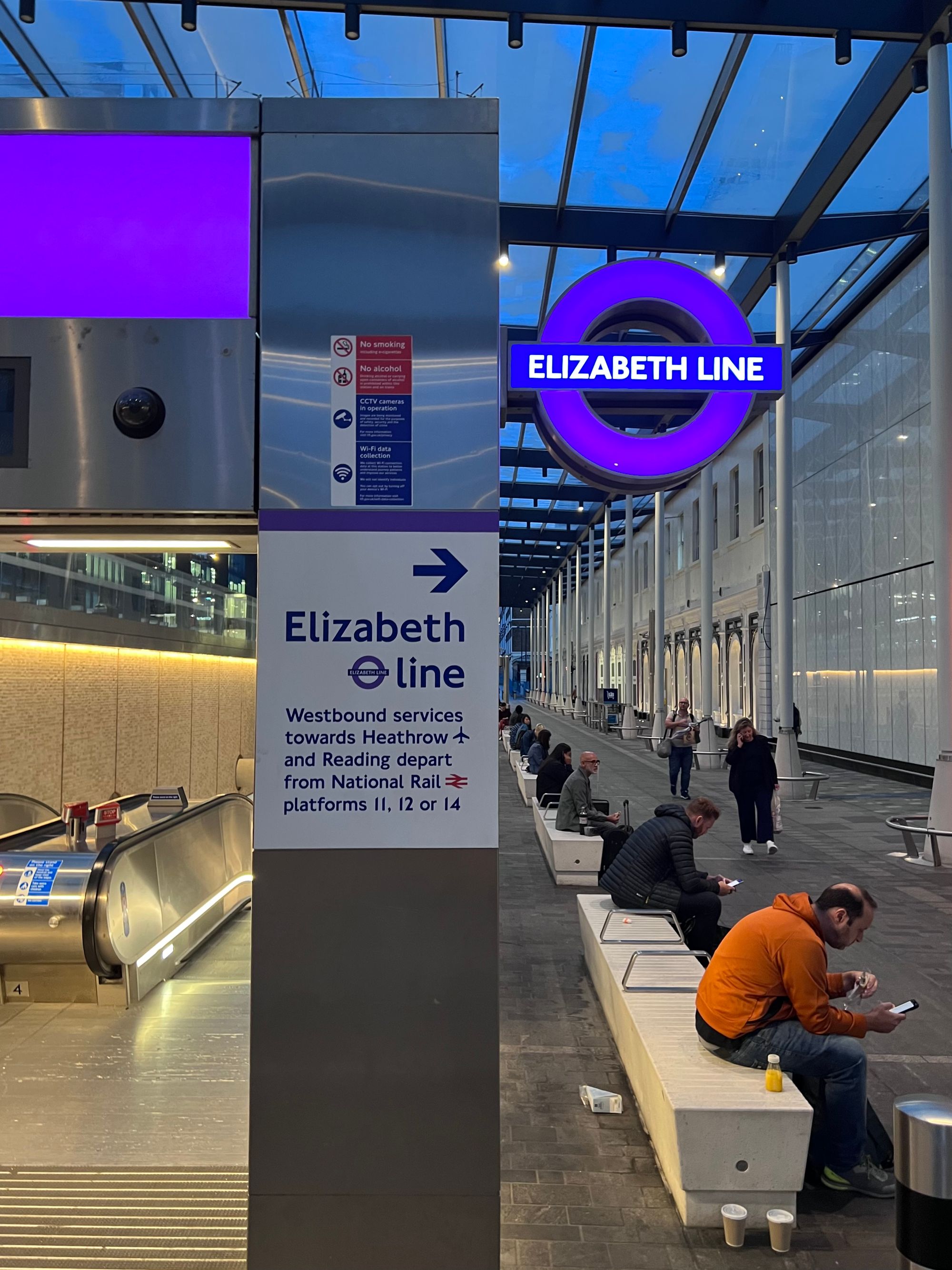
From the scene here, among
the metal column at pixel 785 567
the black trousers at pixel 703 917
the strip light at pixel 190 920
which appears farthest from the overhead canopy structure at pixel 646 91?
the strip light at pixel 190 920

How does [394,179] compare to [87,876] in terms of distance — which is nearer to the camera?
[394,179]

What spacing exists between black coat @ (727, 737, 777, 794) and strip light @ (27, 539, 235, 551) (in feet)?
32.0

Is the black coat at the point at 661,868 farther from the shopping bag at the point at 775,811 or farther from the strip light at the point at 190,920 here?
the shopping bag at the point at 775,811

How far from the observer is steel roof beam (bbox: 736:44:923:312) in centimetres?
1206

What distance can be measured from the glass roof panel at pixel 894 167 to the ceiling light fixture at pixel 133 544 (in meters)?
13.8

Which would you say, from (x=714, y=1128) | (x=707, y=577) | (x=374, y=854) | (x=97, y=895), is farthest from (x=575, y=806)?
(x=707, y=577)

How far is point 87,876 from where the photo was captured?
20.3 feet

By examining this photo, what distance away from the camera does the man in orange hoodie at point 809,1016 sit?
4.06 m

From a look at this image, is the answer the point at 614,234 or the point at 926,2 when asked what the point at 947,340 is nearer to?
the point at 926,2

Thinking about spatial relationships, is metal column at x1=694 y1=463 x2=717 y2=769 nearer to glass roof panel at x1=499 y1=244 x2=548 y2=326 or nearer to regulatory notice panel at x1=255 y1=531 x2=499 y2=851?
glass roof panel at x1=499 y1=244 x2=548 y2=326

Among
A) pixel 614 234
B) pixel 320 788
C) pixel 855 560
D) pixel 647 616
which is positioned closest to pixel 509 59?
pixel 614 234

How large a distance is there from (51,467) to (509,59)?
37.9 ft

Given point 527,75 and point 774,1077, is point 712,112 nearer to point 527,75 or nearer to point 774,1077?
point 527,75

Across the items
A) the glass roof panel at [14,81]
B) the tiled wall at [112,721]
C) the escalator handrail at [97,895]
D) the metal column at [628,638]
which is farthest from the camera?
the metal column at [628,638]
